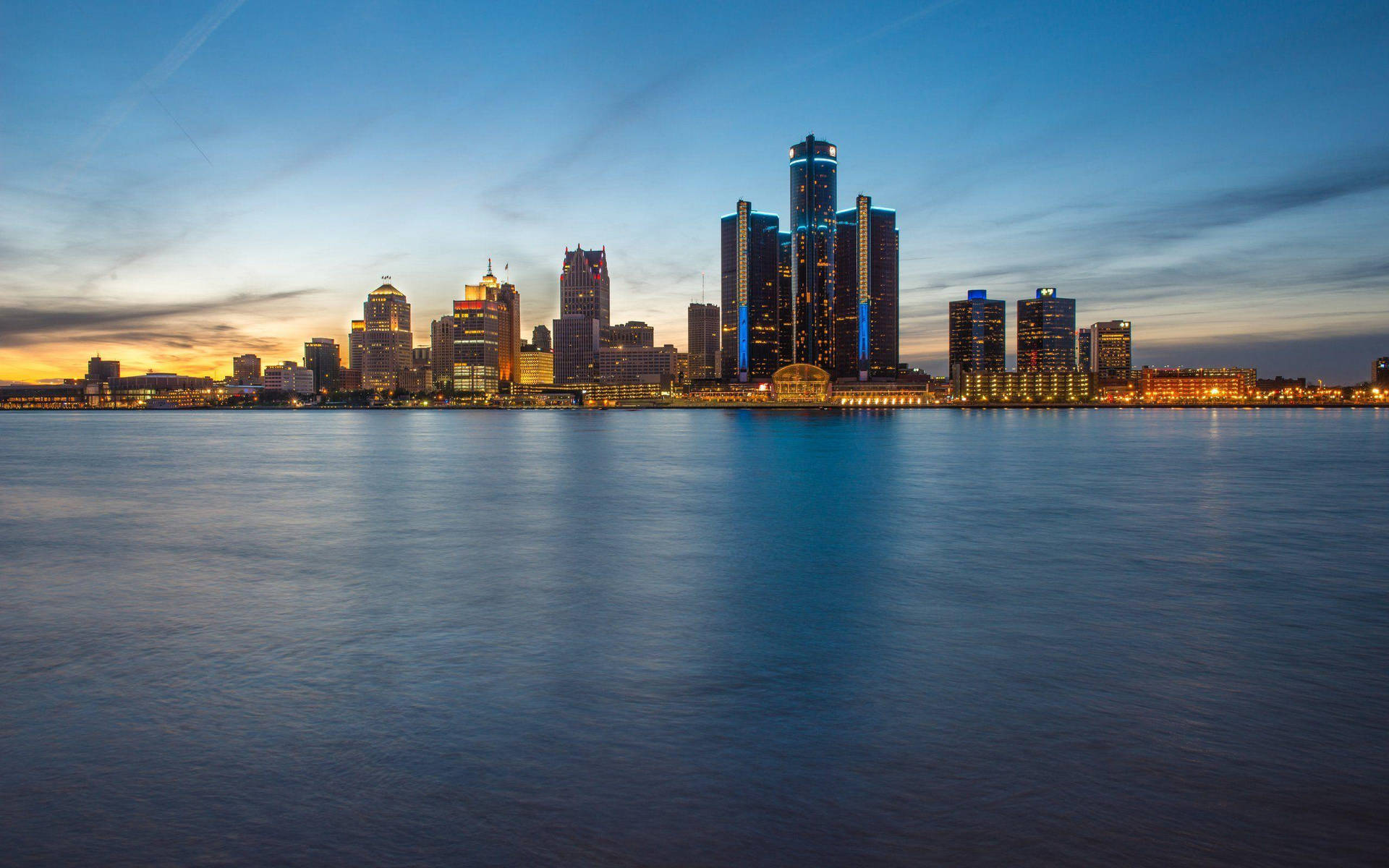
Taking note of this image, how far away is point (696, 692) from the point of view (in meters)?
11.8

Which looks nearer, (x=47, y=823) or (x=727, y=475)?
(x=47, y=823)

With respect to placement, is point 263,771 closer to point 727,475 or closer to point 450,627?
point 450,627

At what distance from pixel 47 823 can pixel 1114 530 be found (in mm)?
30846

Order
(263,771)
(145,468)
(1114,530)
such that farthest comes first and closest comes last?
(145,468)
(1114,530)
(263,771)

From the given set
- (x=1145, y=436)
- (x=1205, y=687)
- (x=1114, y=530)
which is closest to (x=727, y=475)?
(x=1114, y=530)

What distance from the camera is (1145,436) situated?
4040 inches

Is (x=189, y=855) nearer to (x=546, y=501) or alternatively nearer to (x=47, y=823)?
(x=47, y=823)

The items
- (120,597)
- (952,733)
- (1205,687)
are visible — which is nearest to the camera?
(952,733)

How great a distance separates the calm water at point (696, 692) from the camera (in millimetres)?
7707

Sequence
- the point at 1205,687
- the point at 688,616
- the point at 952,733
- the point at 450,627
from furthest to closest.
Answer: the point at 688,616, the point at 450,627, the point at 1205,687, the point at 952,733

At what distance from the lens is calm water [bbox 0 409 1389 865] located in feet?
25.3

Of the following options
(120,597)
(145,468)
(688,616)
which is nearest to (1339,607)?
(688,616)

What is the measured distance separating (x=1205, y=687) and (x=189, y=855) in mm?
13253

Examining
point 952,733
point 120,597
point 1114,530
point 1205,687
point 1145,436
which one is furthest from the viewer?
point 1145,436
